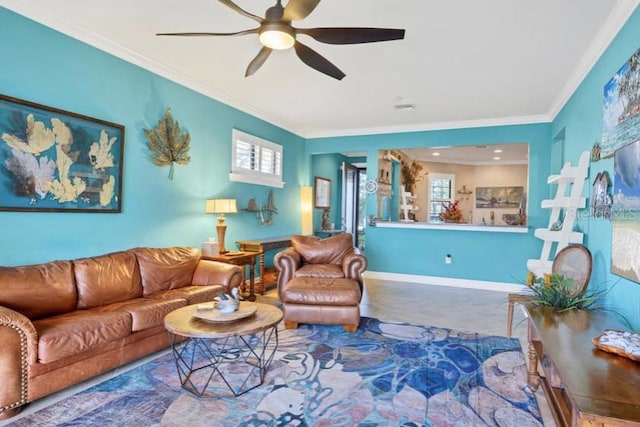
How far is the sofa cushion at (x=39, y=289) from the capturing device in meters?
2.43

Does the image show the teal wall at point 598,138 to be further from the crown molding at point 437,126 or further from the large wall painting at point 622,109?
the crown molding at point 437,126

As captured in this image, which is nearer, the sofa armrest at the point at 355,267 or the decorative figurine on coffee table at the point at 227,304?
the decorative figurine on coffee table at the point at 227,304

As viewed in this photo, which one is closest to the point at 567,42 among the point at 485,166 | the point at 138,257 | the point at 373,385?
the point at 373,385

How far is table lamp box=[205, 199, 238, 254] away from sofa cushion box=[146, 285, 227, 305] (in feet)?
3.24

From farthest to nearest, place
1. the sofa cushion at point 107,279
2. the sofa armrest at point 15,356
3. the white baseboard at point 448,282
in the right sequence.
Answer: the white baseboard at point 448,282, the sofa cushion at point 107,279, the sofa armrest at point 15,356

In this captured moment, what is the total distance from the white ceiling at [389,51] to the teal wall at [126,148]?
0.17m

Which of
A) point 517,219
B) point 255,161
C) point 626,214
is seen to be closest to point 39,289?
point 255,161

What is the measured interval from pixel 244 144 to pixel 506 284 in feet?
15.0

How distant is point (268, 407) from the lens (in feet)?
7.20

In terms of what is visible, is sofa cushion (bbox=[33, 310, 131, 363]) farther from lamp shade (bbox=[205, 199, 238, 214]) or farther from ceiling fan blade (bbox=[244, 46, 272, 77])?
ceiling fan blade (bbox=[244, 46, 272, 77])

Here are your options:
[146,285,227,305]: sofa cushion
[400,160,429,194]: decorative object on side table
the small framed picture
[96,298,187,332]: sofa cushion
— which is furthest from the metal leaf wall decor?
[400,160,429,194]: decorative object on side table

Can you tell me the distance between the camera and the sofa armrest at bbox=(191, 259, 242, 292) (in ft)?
12.1

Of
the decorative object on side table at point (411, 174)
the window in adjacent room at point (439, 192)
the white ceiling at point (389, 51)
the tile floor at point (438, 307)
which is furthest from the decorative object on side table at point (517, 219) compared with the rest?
the window in adjacent room at point (439, 192)

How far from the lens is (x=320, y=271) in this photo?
420 centimetres
